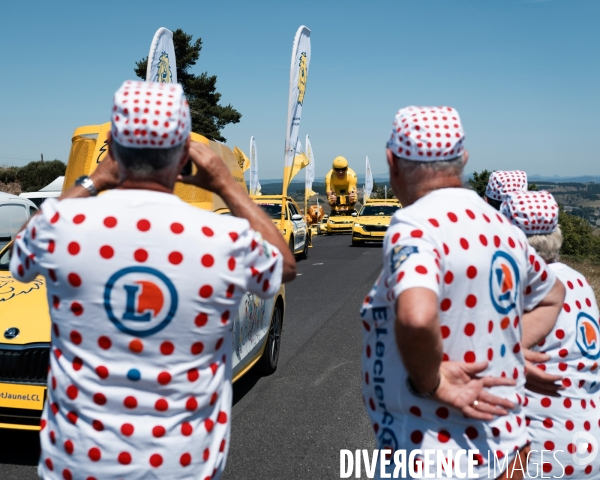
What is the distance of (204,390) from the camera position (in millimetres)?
2051

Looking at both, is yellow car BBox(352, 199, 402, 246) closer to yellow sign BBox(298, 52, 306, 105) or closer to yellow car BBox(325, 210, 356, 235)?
yellow car BBox(325, 210, 356, 235)

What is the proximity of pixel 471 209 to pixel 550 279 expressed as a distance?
19.0 inches

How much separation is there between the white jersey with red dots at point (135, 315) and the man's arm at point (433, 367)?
0.47 m

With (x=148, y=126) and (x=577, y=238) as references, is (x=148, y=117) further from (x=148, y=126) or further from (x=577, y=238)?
(x=577, y=238)

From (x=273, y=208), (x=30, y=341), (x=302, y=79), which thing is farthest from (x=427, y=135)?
(x=273, y=208)

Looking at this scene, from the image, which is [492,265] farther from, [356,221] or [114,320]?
[356,221]

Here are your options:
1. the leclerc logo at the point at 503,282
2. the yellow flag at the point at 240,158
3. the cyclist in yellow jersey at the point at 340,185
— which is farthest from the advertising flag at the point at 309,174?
the leclerc logo at the point at 503,282

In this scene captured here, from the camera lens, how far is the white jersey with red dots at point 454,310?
201 cm

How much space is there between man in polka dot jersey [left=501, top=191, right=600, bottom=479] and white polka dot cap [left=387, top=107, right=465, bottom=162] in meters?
0.70

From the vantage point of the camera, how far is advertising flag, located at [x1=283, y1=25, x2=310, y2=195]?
11.6 metres

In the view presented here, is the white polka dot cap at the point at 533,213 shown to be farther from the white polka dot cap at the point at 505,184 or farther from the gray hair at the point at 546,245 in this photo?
the white polka dot cap at the point at 505,184

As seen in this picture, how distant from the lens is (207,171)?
2234 millimetres

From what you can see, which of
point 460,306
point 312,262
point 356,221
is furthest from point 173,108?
point 356,221

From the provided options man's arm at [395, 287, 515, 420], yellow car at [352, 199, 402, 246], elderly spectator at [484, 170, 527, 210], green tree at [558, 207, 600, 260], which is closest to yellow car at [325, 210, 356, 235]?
yellow car at [352, 199, 402, 246]
